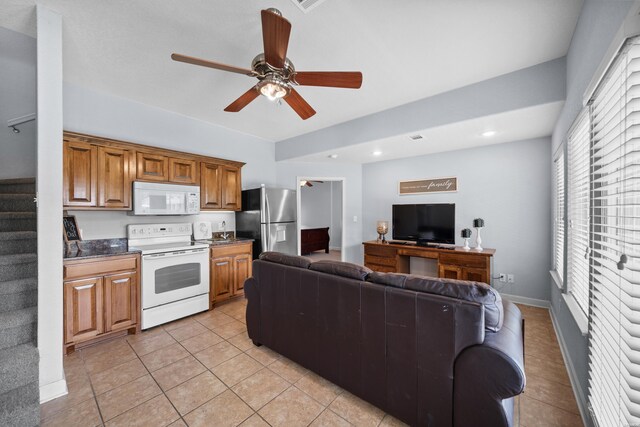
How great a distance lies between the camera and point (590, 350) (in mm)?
1436

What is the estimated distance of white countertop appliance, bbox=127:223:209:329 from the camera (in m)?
2.83

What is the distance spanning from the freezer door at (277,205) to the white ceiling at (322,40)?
1.60m

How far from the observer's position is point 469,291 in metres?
1.36

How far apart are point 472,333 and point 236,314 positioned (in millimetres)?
2855

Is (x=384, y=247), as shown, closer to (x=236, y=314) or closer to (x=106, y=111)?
(x=236, y=314)

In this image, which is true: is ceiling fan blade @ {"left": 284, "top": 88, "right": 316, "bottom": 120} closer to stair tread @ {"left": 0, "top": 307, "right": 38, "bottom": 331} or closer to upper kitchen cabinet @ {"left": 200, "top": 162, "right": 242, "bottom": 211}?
upper kitchen cabinet @ {"left": 200, "top": 162, "right": 242, "bottom": 211}

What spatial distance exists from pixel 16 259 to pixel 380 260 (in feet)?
13.7

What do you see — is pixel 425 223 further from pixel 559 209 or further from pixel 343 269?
pixel 343 269

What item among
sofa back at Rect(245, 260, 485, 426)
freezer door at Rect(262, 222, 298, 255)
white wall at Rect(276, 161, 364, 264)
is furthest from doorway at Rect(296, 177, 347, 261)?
sofa back at Rect(245, 260, 485, 426)

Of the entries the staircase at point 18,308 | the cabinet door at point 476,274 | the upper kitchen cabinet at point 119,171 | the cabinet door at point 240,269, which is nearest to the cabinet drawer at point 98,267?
the staircase at point 18,308

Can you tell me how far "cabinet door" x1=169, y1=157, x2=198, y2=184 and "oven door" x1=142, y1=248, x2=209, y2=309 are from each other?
3.24 ft

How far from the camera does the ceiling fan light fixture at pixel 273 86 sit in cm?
189

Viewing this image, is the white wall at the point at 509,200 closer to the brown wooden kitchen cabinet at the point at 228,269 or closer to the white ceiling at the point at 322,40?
the white ceiling at the point at 322,40

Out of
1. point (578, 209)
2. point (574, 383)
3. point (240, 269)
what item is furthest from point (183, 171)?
point (574, 383)
